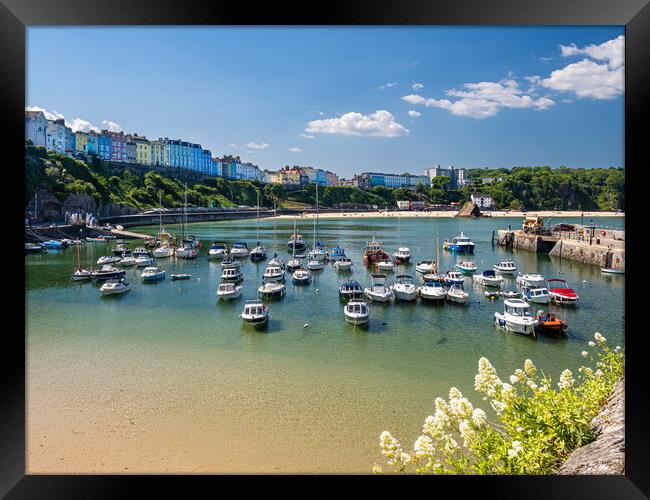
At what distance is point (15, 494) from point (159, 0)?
2251 millimetres

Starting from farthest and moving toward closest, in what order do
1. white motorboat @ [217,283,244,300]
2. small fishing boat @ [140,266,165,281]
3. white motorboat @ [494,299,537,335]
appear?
small fishing boat @ [140,266,165,281] → white motorboat @ [217,283,244,300] → white motorboat @ [494,299,537,335]

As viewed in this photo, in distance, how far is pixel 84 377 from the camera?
5.85 metres

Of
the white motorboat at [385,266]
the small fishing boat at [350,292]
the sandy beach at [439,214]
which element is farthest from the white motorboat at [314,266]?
the sandy beach at [439,214]

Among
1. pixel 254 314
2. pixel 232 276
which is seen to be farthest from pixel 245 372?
pixel 232 276

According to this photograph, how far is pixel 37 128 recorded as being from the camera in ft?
104

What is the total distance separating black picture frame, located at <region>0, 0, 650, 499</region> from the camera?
2023 millimetres

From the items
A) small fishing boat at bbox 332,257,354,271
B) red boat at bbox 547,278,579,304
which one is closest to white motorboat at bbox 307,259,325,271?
small fishing boat at bbox 332,257,354,271

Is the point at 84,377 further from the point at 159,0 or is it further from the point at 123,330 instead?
the point at 159,0

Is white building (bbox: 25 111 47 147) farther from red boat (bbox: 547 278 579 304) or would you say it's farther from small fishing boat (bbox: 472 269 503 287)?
red boat (bbox: 547 278 579 304)

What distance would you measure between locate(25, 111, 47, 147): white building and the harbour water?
76.6ft

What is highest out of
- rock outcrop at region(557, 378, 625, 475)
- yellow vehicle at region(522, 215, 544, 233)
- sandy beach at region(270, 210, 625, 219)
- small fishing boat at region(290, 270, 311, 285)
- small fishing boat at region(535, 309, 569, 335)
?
sandy beach at region(270, 210, 625, 219)

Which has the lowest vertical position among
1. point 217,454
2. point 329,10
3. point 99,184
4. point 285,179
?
point 217,454

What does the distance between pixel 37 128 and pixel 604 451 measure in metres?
37.3

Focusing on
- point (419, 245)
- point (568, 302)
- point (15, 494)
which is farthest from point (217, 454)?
point (419, 245)
